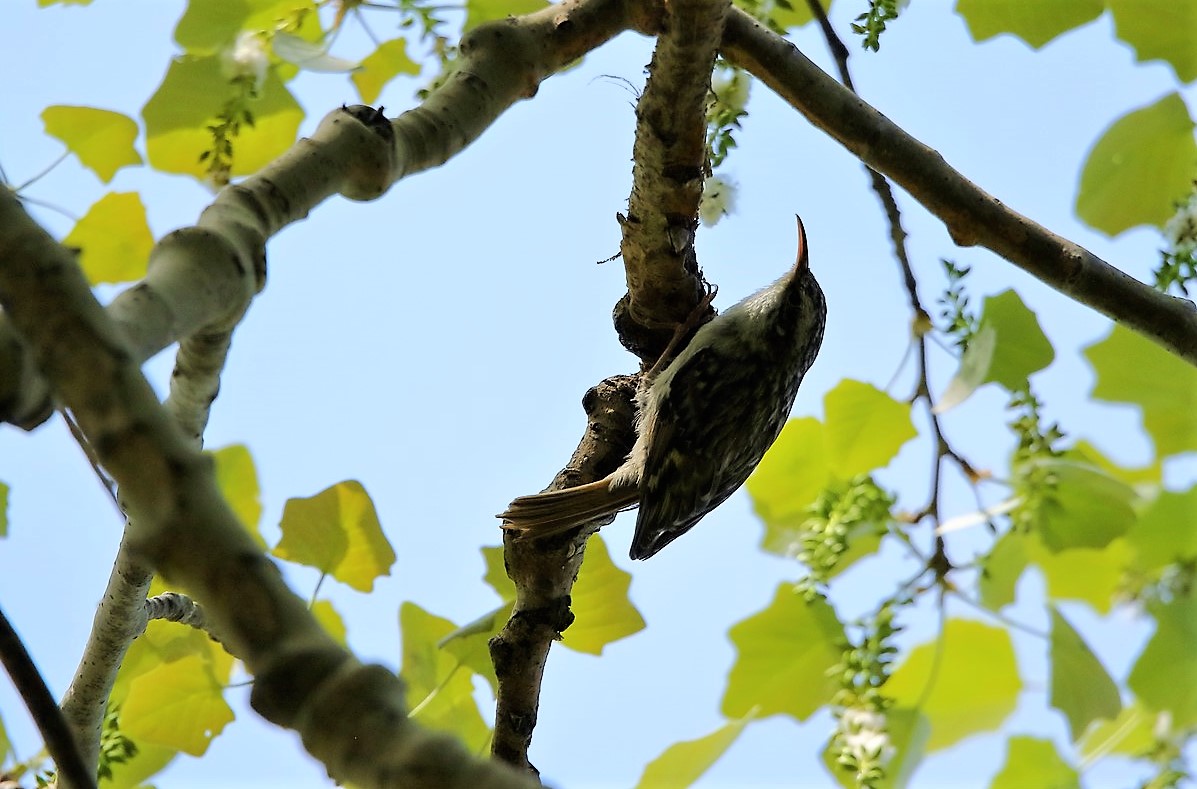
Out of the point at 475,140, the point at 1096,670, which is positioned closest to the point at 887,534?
the point at 1096,670

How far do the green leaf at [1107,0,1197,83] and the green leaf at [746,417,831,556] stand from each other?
29.2 inches

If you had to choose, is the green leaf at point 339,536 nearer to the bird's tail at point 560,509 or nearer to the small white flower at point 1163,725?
the bird's tail at point 560,509

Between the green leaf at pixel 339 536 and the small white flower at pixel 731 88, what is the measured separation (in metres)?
0.72

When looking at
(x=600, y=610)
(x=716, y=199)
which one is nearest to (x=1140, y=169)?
(x=716, y=199)

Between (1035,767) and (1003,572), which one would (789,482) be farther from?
(1035,767)

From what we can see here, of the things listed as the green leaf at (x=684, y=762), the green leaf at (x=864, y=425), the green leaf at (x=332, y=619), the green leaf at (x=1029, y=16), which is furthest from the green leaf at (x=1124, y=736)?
the green leaf at (x=332, y=619)

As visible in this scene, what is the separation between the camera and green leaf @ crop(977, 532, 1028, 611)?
1.37 m

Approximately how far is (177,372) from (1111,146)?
1.36 meters

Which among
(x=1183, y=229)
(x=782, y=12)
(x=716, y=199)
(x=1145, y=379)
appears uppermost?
(x=782, y=12)

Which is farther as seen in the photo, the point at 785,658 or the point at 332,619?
the point at 332,619

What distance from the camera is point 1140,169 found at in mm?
1478

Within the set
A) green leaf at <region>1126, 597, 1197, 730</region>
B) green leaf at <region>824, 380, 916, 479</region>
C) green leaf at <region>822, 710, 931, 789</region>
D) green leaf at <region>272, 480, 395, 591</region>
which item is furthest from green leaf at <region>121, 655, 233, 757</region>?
green leaf at <region>1126, 597, 1197, 730</region>

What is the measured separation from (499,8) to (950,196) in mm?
702

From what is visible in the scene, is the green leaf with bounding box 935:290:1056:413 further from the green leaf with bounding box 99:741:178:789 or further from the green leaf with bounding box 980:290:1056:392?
the green leaf with bounding box 99:741:178:789
